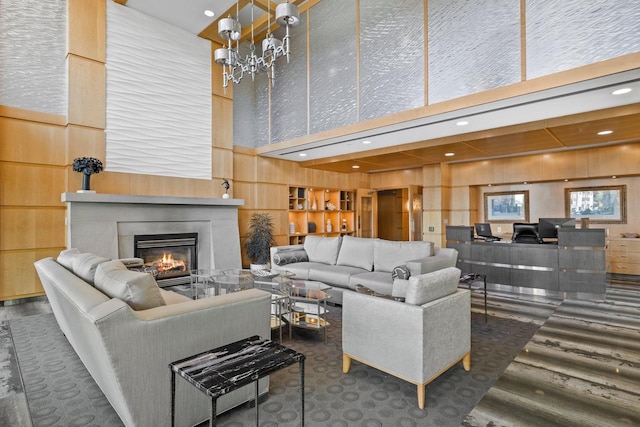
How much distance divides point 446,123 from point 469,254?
8.22 ft

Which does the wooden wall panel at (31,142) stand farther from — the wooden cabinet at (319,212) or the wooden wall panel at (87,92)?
the wooden cabinet at (319,212)

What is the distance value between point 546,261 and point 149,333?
5638 mm

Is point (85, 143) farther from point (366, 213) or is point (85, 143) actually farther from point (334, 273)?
point (366, 213)

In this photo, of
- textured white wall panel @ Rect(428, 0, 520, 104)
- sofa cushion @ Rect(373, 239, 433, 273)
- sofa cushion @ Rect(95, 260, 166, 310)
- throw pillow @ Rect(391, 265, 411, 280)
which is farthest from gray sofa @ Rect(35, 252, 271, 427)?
textured white wall panel @ Rect(428, 0, 520, 104)

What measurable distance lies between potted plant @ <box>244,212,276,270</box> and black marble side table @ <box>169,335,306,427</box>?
4.81 metres

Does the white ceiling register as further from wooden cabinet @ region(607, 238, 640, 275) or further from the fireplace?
wooden cabinet @ region(607, 238, 640, 275)

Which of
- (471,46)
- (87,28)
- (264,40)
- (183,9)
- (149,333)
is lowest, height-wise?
(149,333)

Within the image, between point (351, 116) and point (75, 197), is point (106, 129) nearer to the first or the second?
point (75, 197)

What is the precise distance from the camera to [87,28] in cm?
489

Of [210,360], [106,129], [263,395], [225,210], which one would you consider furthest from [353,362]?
[106,129]


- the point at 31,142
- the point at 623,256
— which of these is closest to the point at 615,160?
the point at 623,256

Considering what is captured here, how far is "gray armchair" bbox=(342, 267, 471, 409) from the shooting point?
2.21 metres

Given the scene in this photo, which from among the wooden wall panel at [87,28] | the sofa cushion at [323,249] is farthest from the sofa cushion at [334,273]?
the wooden wall panel at [87,28]

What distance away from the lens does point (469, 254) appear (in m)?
5.86
